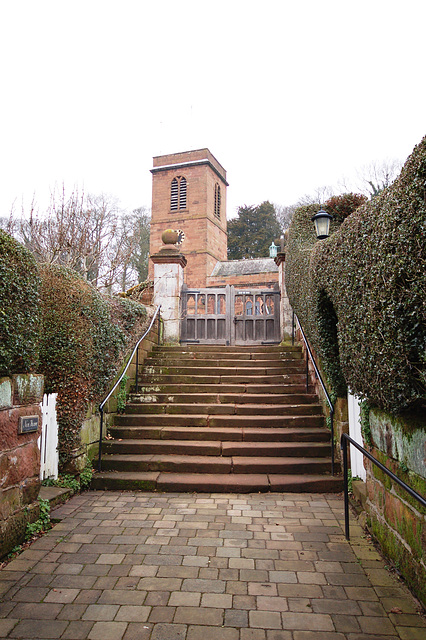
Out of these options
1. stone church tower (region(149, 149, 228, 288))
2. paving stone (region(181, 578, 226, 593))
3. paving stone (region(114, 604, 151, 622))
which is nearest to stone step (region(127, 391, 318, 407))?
paving stone (region(181, 578, 226, 593))

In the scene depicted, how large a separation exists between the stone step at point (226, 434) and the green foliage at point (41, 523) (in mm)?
1678

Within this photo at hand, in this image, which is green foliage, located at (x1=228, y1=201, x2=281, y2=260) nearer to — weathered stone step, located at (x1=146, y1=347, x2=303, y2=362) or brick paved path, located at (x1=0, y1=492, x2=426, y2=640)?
weathered stone step, located at (x1=146, y1=347, x2=303, y2=362)

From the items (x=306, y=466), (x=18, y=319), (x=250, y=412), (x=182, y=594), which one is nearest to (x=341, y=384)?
(x=306, y=466)

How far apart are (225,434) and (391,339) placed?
353 centimetres

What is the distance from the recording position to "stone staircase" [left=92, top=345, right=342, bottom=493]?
4695 mm

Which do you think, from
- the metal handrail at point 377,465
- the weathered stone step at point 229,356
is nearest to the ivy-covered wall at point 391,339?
the metal handrail at point 377,465

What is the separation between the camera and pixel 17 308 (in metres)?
3.28

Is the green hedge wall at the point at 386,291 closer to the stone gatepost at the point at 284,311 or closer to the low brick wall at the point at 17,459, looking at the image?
the low brick wall at the point at 17,459

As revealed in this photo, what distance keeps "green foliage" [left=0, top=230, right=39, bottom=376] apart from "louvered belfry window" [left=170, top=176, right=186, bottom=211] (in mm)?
24920

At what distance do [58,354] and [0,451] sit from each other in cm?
160

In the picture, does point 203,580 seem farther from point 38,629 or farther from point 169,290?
point 169,290

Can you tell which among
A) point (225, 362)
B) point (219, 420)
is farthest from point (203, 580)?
point (225, 362)

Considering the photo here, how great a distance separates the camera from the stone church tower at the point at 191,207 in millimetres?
26297

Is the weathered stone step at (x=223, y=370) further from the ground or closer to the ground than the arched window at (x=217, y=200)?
closer to the ground
